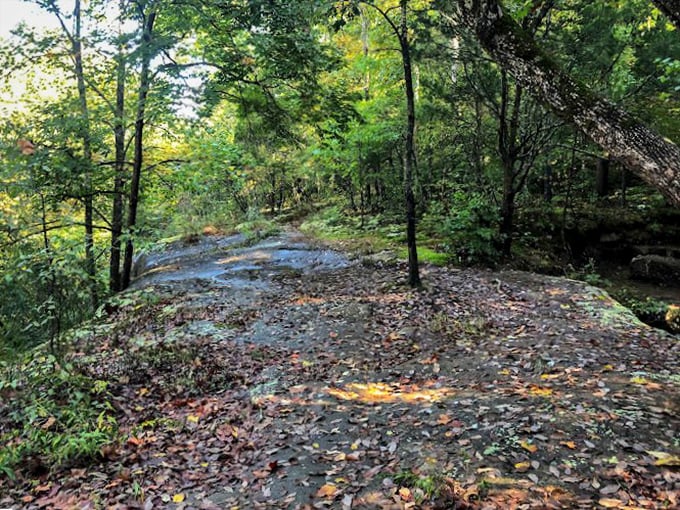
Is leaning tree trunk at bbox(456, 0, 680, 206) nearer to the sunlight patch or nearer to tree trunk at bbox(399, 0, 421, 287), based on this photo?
the sunlight patch

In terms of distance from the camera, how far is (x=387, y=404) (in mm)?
5297

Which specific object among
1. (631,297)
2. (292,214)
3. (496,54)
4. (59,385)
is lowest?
(631,297)

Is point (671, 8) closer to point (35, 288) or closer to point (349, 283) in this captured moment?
point (35, 288)

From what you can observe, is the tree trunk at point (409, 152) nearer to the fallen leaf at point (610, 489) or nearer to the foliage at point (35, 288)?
the foliage at point (35, 288)

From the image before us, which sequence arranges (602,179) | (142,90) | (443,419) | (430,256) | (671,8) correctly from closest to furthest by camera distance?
1. (671,8)
2. (443,419)
3. (142,90)
4. (430,256)
5. (602,179)

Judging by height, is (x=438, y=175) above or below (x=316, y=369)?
above

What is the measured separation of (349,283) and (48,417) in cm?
720

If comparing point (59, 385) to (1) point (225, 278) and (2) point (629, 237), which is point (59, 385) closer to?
(1) point (225, 278)

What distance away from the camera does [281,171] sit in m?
24.6

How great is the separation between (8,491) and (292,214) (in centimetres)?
2210

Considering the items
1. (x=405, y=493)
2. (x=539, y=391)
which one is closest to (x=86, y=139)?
(x=405, y=493)

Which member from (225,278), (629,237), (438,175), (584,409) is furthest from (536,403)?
(438,175)

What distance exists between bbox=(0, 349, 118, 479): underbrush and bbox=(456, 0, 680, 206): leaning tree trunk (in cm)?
539

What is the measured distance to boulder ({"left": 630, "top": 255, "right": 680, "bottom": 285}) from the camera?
12219 millimetres
